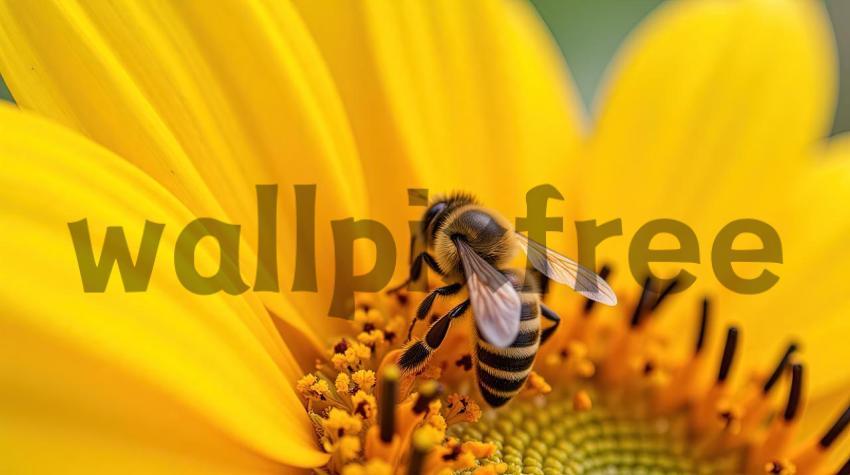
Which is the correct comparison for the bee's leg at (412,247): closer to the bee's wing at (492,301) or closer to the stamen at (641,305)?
the bee's wing at (492,301)

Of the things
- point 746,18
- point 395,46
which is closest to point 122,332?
point 395,46

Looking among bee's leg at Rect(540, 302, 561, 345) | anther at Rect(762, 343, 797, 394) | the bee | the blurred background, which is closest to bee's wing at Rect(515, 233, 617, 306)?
the bee

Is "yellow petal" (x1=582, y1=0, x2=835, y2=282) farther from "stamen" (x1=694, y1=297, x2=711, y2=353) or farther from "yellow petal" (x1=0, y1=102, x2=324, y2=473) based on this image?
"yellow petal" (x1=0, y1=102, x2=324, y2=473)

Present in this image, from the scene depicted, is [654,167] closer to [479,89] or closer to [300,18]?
[479,89]

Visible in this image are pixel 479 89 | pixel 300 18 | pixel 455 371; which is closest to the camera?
pixel 300 18

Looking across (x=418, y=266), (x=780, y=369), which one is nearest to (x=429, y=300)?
(x=418, y=266)

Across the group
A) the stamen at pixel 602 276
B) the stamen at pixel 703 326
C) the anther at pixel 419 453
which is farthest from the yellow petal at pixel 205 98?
the stamen at pixel 703 326

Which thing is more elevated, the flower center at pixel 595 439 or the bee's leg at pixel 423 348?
the bee's leg at pixel 423 348
